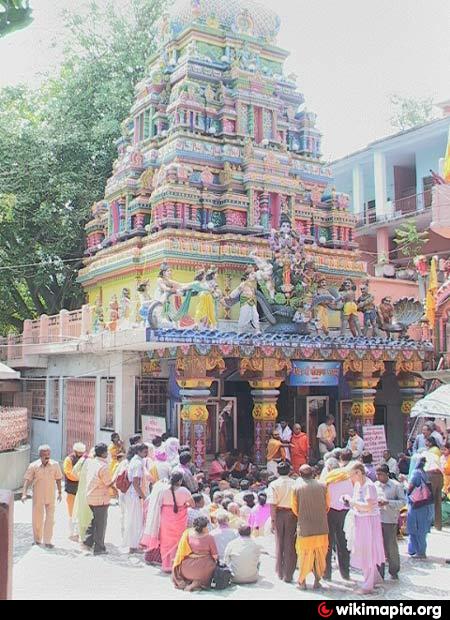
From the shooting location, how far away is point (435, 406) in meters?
12.4

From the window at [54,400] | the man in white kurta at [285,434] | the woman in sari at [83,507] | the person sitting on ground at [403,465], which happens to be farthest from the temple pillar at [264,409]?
the window at [54,400]

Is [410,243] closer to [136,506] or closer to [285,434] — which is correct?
[285,434]

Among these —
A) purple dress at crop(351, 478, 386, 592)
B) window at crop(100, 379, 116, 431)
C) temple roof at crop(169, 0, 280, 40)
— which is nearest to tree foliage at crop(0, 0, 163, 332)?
temple roof at crop(169, 0, 280, 40)

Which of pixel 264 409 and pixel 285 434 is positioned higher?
pixel 264 409

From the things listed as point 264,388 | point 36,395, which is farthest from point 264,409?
point 36,395

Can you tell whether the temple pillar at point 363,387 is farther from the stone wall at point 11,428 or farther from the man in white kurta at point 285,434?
the stone wall at point 11,428

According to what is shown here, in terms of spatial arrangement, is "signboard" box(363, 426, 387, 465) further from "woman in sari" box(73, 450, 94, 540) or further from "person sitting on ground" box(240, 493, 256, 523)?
"woman in sari" box(73, 450, 94, 540)

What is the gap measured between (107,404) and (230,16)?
12.3m

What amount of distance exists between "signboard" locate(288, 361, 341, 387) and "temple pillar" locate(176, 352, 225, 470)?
A: 7.65 feet

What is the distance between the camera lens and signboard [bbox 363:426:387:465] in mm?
15906

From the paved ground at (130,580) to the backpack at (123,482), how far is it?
85 centimetres
